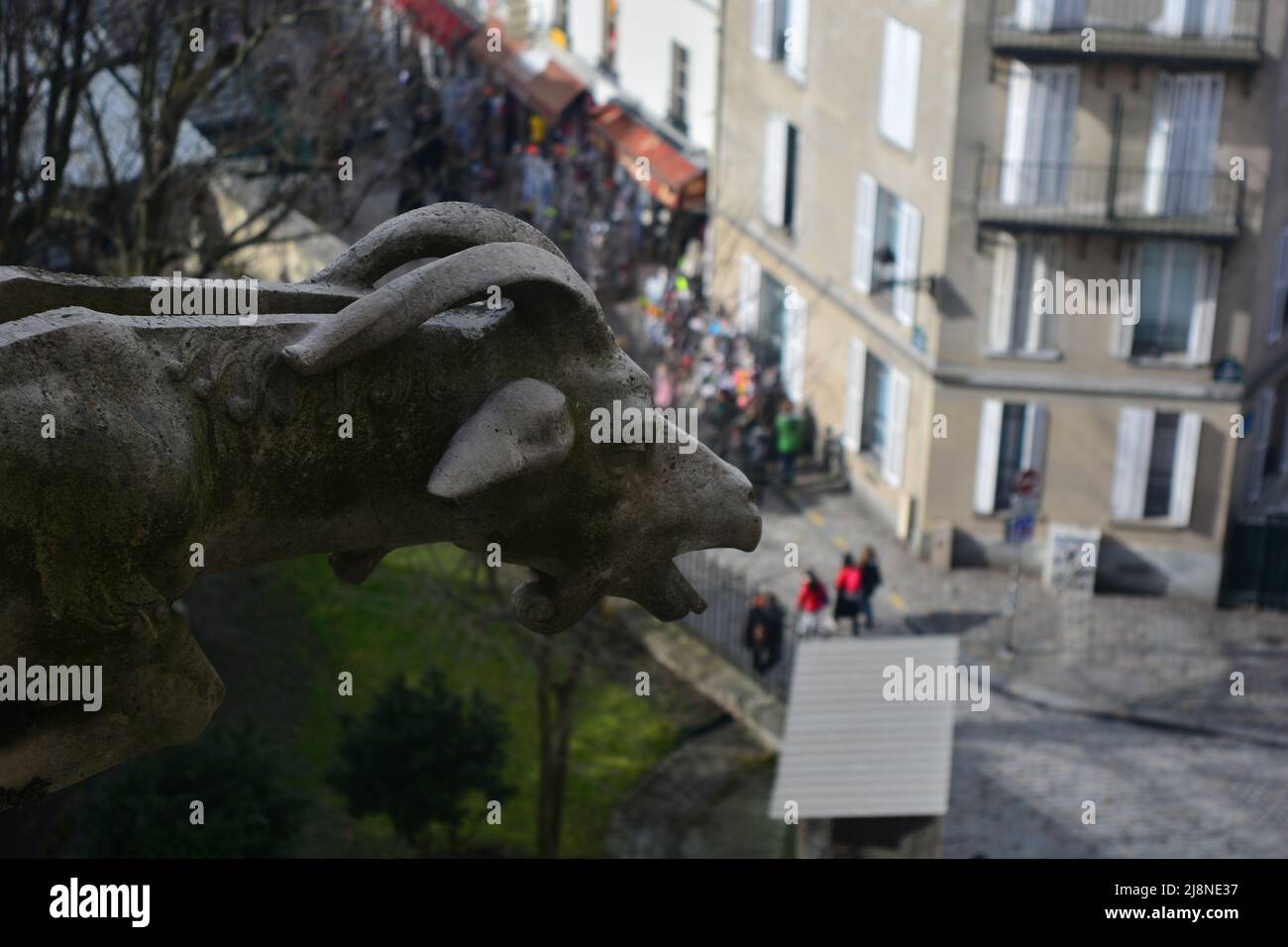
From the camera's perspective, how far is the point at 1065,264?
107 ft

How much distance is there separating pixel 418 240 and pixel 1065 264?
26.7 m

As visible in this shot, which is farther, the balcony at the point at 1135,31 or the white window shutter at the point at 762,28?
the white window shutter at the point at 762,28

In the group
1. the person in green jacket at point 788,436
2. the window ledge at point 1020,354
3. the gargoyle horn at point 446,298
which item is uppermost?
the gargoyle horn at point 446,298

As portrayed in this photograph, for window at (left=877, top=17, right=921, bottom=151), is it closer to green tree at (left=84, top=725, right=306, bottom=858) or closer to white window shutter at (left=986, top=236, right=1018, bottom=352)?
white window shutter at (left=986, top=236, right=1018, bottom=352)

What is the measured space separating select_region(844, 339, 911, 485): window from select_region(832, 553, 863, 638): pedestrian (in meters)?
6.00

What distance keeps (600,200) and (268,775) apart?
760 inches

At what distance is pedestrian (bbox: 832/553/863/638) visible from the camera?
29531 mm

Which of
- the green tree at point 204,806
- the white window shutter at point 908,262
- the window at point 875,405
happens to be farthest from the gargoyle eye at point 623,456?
the window at point 875,405

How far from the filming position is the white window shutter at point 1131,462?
109ft

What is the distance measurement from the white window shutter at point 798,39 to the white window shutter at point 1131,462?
32.2ft

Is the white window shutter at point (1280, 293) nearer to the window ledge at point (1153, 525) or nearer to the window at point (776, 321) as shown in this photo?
the window ledge at point (1153, 525)

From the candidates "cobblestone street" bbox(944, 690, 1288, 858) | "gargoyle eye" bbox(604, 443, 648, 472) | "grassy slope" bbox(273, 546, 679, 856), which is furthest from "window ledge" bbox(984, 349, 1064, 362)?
"gargoyle eye" bbox(604, 443, 648, 472)
